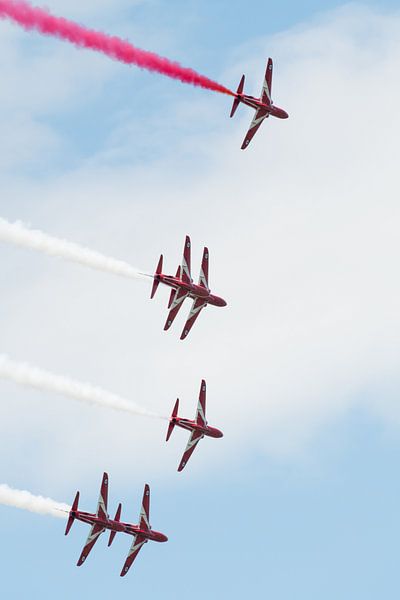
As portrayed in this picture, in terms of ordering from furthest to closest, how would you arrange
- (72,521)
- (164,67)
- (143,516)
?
(143,516)
(72,521)
(164,67)

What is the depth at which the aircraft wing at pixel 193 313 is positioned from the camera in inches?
3627

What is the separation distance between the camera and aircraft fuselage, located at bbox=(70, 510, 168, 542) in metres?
87.5

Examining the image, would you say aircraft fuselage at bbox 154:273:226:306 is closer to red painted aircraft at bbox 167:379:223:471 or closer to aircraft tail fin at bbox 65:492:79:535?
red painted aircraft at bbox 167:379:223:471

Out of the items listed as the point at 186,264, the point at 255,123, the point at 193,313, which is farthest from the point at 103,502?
the point at 255,123

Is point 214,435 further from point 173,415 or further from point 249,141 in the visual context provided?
point 249,141

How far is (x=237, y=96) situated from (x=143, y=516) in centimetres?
2165

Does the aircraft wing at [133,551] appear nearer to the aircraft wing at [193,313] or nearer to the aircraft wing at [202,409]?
the aircraft wing at [202,409]

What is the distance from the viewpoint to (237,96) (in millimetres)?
87500

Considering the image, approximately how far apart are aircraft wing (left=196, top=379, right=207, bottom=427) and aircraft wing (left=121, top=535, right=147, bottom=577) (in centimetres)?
655

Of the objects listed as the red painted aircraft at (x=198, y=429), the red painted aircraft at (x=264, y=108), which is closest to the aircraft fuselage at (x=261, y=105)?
the red painted aircraft at (x=264, y=108)

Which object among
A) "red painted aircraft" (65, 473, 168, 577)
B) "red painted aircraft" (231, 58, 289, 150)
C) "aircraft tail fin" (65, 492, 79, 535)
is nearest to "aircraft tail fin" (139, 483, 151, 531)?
"red painted aircraft" (65, 473, 168, 577)

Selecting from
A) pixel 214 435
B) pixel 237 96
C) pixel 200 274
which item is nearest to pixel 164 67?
pixel 237 96

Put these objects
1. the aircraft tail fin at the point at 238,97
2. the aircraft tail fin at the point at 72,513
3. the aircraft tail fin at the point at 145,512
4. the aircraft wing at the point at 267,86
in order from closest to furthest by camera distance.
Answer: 1. the aircraft tail fin at the point at 72,513
2. the aircraft tail fin at the point at 238,97
3. the aircraft wing at the point at 267,86
4. the aircraft tail fin at the point at 145,512

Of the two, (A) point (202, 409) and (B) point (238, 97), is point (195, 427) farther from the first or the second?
(B) point (238, 97)
